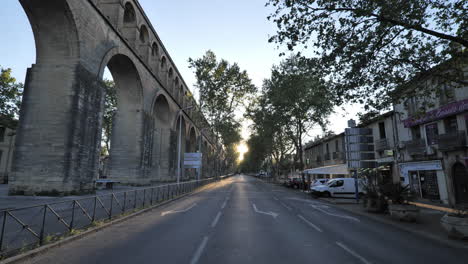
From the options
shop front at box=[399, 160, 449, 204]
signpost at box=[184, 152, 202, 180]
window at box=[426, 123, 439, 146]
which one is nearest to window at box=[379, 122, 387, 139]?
shop front at box=[399, 160, 449, 204]

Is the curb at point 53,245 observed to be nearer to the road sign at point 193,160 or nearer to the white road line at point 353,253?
the white road line at point 353,253

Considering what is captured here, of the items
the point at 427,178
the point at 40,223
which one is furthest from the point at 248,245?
the point at 427,178

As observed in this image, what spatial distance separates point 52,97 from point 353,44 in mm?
Result: 15644

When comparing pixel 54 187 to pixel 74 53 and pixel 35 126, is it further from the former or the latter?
pixel 74 53

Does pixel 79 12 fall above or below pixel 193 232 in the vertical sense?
above

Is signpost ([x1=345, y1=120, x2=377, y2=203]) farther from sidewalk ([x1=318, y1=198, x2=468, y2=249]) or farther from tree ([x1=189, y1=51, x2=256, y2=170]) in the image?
tree ([x1=189, y1=51, x2=256, y2=170])

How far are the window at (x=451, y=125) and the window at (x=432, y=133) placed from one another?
772 mm

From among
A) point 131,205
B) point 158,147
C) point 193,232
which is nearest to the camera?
point 193,232

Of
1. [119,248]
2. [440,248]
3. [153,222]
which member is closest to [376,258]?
[440,248]

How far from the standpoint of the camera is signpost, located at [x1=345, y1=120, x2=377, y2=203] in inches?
558

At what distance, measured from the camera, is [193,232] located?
7117 millimetres

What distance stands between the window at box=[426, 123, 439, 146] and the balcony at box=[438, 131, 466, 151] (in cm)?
70

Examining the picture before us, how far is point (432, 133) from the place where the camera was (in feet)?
56.5

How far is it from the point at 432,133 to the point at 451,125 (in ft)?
4.85
